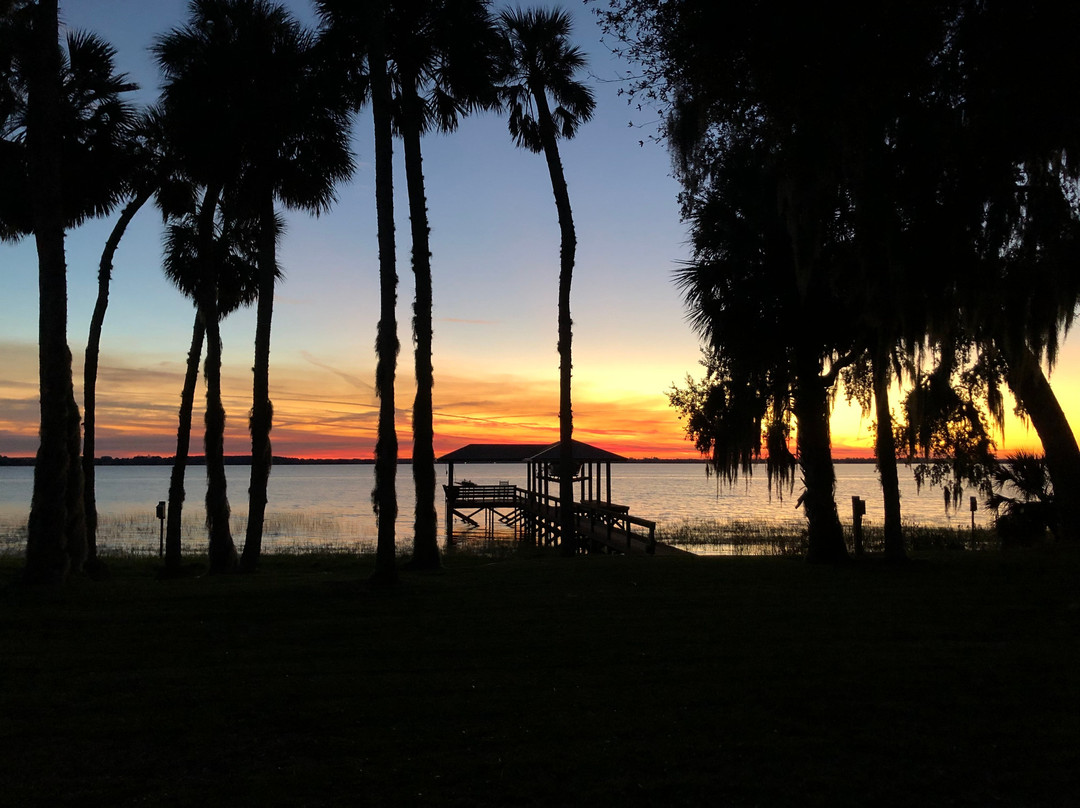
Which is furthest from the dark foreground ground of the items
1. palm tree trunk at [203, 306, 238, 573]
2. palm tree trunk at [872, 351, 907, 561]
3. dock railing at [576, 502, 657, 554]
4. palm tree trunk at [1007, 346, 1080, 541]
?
dock railing at [576, 502, 657, 554]

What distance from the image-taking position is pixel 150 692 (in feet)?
Answer: 19.9

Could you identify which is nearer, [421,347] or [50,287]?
[50,287]

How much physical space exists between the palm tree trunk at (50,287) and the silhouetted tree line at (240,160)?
0.08ft

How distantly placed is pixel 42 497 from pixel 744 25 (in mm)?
10938

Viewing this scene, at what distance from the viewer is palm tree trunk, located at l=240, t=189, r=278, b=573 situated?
18.9 metres

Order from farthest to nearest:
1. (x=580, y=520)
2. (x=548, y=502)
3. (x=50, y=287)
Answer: (x=548, y=502)
(x=580, y=520)
(x=50, y=287)

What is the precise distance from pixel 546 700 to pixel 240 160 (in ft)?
52.7

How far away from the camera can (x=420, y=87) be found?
53.5ft

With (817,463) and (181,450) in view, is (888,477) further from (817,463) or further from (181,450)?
(181,450)

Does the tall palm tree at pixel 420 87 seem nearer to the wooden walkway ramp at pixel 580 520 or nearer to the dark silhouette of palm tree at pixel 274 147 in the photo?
the dark silhouette of palm tree at pixel 274 147

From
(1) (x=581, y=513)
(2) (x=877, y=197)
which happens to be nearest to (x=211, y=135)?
(2) (x=877, y=197)

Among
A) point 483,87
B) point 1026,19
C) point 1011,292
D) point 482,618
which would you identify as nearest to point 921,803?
point 482,618

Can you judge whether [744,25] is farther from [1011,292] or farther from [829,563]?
[829,563]

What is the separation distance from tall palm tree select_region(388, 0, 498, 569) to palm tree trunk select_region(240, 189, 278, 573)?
450 centimetres
